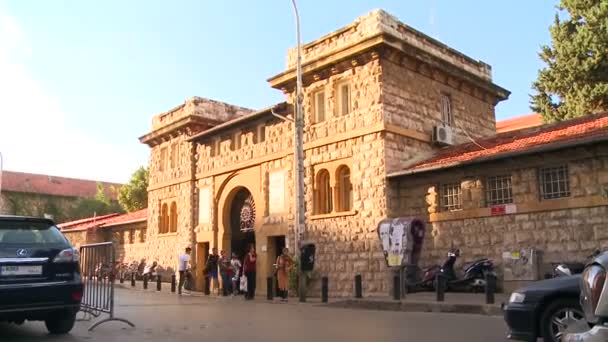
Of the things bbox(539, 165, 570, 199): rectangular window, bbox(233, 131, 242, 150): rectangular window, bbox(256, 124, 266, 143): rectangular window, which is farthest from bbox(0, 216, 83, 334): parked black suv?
bbox(233, 131, 242, 150): rectangular window

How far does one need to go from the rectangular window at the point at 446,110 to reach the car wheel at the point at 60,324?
50.4 feet

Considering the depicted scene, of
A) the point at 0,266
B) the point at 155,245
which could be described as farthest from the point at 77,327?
the point at 155,245

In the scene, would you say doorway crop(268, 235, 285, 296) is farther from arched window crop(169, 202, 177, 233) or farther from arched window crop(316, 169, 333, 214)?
arched window crop(169, 202, 177, 233)

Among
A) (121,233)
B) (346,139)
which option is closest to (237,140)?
(346,139)

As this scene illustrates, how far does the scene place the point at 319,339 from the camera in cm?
807

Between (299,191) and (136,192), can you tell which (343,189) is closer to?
(299,191)

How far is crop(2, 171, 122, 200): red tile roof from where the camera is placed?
62416mm

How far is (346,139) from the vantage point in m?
19.0

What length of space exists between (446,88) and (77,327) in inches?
611

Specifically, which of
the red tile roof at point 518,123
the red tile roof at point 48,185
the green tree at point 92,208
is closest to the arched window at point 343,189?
the red tile roof at point 518,123

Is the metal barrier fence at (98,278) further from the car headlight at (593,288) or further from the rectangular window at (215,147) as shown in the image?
the rectangular window at (215,147)

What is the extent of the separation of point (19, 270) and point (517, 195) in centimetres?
1226

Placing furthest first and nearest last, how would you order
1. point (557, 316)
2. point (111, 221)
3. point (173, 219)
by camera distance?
point (111, 221)
point (173, 219)
point (557, 316)

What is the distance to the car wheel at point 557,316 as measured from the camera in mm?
6434
